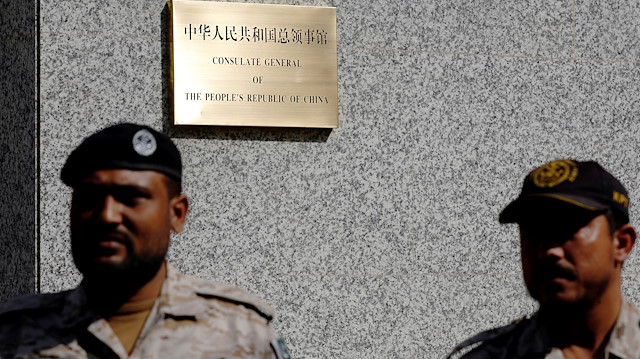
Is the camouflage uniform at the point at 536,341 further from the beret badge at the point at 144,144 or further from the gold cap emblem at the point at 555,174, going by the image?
the beret badge at the point at 144,144

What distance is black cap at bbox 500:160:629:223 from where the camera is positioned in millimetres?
3764

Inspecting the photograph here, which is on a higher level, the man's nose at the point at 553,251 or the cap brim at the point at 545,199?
the cap brim at the point at 545,199

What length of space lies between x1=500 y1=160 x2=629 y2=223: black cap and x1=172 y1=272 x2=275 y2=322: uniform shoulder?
91 centimetres

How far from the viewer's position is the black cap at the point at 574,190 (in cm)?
376

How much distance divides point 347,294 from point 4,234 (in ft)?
6.76

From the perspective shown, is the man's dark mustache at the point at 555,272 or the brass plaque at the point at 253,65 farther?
the brass plaque at the point at 253,65

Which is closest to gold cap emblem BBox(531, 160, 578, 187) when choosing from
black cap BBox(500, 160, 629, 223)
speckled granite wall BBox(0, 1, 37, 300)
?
black cap BBox(500, 160, 629, 223)

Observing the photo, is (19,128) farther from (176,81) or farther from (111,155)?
(111,155)

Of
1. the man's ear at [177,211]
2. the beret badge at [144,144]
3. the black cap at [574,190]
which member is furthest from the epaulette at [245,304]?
the black cap at [574,190]

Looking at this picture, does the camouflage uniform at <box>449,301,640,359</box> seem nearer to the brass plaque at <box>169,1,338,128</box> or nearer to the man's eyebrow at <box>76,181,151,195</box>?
the man's eyebrow at <box>76,181,151,195</box>

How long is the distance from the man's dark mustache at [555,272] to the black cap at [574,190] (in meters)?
0.20

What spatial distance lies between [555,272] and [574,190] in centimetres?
29

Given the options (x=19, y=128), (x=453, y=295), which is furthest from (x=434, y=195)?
(x=19, y=128)

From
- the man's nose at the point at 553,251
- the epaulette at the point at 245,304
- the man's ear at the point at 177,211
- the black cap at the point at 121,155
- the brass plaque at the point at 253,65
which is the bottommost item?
the epaulette at the point at 245,304
